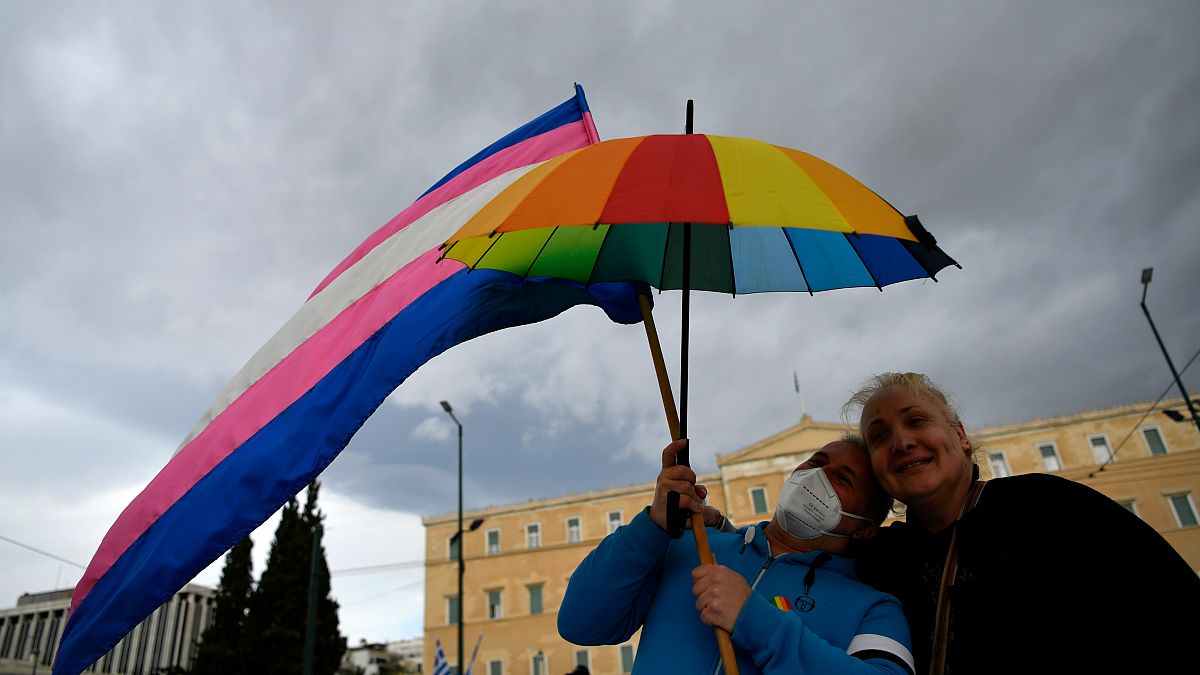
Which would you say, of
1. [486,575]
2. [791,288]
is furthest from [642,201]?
[486,575]

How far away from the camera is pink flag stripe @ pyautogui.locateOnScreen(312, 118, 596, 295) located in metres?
4.22

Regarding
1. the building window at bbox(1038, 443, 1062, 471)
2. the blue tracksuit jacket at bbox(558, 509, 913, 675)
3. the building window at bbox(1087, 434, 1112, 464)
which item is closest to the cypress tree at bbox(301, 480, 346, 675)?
the blue tracksuit jacket at bbox(558, 509, 913, 675)

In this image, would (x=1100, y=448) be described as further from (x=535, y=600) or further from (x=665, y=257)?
(x=665, y=257)

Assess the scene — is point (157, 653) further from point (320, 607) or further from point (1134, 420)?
point (1134, 420)

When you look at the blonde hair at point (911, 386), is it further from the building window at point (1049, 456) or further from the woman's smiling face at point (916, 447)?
the building window at point (1049, 456)

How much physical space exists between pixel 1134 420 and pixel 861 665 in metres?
45.6

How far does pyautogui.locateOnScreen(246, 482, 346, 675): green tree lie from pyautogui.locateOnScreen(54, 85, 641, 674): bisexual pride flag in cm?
2975

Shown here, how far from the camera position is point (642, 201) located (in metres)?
2.04

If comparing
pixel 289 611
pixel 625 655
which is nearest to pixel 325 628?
pixel 289 611

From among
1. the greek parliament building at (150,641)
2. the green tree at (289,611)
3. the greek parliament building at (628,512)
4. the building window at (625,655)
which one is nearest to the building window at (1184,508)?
the greek parliament building at (628,512)

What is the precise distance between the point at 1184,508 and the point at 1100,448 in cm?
438

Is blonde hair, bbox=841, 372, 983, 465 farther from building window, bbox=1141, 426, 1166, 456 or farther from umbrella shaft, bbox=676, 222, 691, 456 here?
building window, bbox=1141, 426, 1166, 456

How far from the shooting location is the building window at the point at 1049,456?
38406 millimetres

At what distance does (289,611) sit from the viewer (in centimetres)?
3086
